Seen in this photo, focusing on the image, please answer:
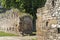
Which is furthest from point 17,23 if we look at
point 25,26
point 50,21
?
point 50,21

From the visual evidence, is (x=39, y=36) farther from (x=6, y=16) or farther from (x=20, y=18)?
(x=6, y=16)

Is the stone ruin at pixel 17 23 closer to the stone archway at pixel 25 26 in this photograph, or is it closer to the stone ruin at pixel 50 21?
the stone archway at pixel 25 26

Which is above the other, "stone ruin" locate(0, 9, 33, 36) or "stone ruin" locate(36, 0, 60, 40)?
"stone ruin" locate(36, 0, 60, 40)

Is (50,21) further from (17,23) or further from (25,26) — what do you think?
(17,23)

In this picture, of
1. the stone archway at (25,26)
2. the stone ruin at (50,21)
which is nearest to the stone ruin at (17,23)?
the stone archway at (25,26)

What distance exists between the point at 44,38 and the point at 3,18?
2066cm

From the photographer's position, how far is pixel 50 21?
852cm

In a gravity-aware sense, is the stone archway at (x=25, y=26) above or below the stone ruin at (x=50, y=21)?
below

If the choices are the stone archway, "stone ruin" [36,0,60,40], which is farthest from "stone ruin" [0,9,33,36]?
"stone ruin" [36,0,60,40]

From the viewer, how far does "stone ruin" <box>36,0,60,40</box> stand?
308 inches

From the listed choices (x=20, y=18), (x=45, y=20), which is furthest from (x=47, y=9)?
(x=20, y=18)

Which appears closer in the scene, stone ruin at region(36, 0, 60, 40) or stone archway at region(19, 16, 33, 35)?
stone ruin at region(36, 0, 60, 40)

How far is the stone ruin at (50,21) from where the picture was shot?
7.82 metres

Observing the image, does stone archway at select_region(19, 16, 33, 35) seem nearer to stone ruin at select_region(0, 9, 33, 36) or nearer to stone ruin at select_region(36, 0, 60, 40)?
stone ruin at select_region(0, 9, 33, 36)
